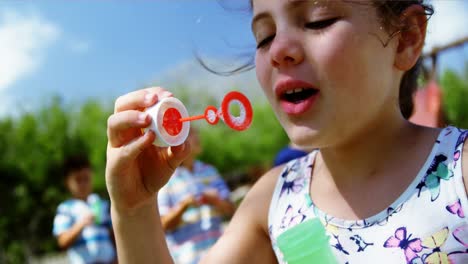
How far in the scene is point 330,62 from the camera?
39.7 inches

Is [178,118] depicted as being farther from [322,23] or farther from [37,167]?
[37,167]

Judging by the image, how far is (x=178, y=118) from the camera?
3.45 ft

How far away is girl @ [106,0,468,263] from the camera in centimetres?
101

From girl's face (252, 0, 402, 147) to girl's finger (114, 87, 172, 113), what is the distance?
0.88 feet

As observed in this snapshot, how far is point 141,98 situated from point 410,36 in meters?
0.69

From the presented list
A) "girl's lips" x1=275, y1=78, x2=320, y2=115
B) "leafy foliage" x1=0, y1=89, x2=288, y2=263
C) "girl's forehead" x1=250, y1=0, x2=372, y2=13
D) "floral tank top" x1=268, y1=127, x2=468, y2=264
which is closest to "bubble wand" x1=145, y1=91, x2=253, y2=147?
"girl's lips" x1=275, y1=78, x2=320, y2=115

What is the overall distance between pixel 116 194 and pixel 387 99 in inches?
28.0

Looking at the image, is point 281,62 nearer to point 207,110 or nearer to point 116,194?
point 207,110

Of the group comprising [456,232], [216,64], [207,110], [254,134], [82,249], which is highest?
[216,64]

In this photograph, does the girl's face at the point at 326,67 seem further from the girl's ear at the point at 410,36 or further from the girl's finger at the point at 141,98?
the girl's finger at the point at 141,98

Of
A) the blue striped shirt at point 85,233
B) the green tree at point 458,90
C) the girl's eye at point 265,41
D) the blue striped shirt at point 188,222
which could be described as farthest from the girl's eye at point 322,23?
the green tree at point 458,90

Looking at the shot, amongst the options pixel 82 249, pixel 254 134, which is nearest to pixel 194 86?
pixel 254 134

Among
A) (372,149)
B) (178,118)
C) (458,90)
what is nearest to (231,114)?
(178,118)

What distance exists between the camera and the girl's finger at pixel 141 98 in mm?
1062
